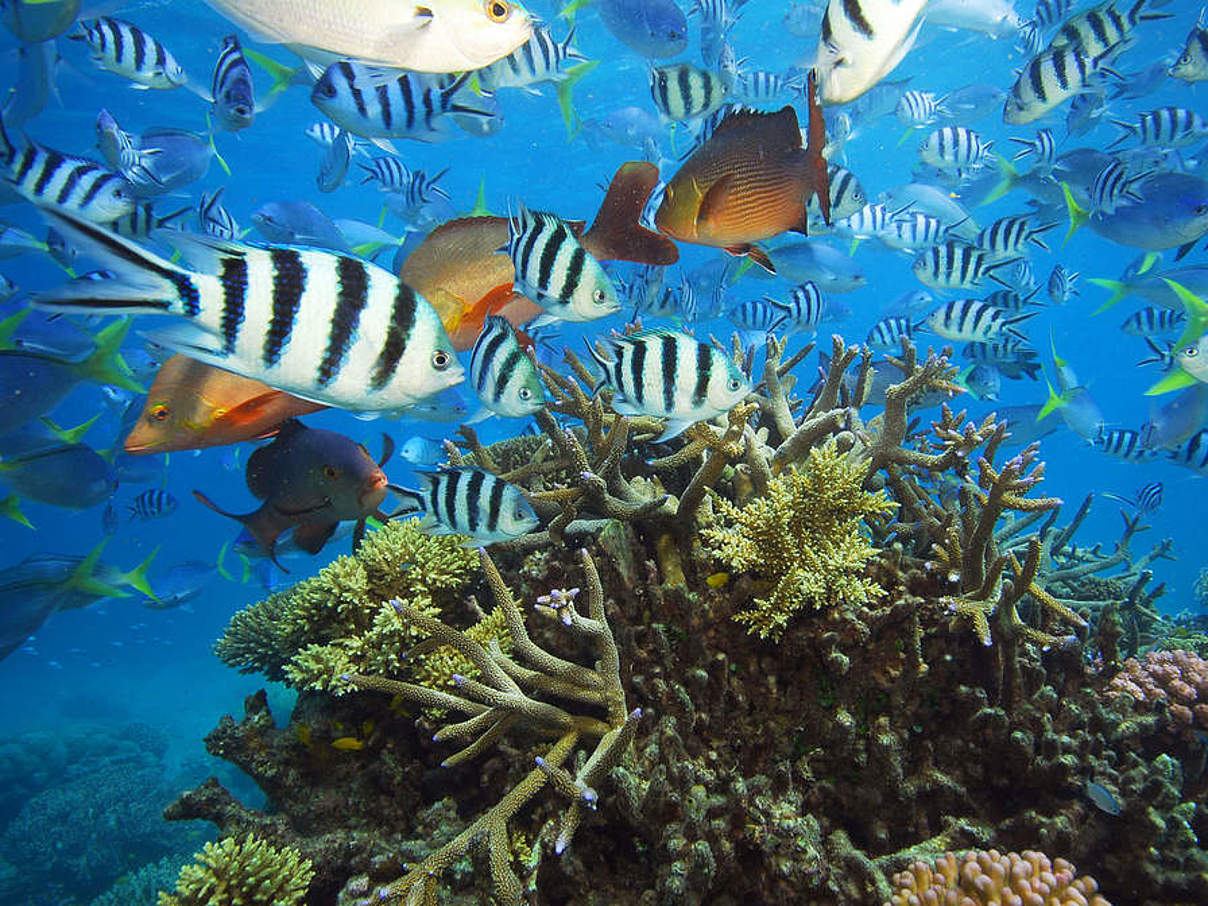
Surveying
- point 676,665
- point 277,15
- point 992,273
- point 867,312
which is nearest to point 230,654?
point 676,665

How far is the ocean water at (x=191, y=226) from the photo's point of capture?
11219mm

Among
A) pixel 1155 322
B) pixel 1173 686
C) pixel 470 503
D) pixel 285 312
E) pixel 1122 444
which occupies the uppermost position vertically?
pixel 1155 322

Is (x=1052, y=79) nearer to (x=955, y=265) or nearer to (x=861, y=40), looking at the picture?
(x=955, y=265)

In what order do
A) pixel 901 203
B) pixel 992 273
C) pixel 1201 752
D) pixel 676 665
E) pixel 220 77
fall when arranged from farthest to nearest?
pixel 901 203
pixel 992 273
pixel 220 77
pixel 1201 752
pixel 676 665

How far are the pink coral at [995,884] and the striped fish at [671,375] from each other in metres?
1.97

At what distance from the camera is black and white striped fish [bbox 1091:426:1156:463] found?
6879mm

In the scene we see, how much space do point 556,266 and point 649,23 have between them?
5.73 metres

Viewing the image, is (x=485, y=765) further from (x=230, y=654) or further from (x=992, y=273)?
(x=992, y=273)

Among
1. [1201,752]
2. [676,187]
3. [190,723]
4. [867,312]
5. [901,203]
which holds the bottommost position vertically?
[190,723]

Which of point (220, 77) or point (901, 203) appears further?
point (901, 203)

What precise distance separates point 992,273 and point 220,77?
810 cm

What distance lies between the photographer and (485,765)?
299 centimetres

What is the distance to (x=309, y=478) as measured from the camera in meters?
3.26

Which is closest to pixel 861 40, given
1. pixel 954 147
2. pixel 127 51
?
pixel 127 51
